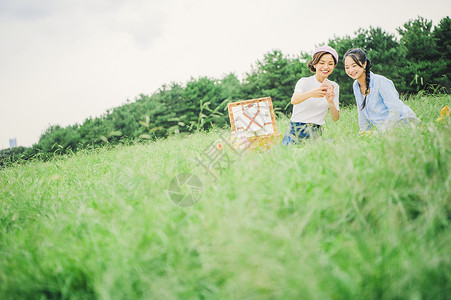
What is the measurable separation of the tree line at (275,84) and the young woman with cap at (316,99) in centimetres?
468

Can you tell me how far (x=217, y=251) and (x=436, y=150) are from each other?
185 centimetres

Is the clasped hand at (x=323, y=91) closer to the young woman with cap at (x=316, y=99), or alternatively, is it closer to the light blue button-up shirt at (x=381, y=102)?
the young woman with cap at (x=316, y=99)

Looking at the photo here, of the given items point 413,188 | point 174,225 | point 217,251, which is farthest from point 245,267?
point 413,188

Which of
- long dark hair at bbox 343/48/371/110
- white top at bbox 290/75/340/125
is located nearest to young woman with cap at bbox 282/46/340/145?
white top at bbox 290/75/340/125

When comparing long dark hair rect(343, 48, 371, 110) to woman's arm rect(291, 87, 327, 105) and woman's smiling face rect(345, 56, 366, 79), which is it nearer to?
woman's smiling face rect(345, 56, 366, 79)

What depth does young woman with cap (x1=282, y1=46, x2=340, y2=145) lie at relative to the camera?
3.75m

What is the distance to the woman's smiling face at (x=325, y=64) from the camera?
3746mm

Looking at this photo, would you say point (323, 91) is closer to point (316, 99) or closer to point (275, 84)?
point (316, 99)

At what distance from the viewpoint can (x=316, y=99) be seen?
4.07 m

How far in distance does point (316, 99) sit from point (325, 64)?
0.60 meters

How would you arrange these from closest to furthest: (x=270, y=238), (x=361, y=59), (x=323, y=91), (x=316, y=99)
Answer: (x=270, y=238), (x=323, y=91), (x=361, y=59), (x=316, y=99)

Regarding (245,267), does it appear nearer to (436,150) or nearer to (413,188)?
(413,188)

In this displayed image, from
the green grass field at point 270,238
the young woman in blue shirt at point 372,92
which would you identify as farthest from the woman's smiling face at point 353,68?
the green grass field at point 270,238

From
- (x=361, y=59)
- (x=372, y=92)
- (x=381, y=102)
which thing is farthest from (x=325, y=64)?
(x=381, y=102)
